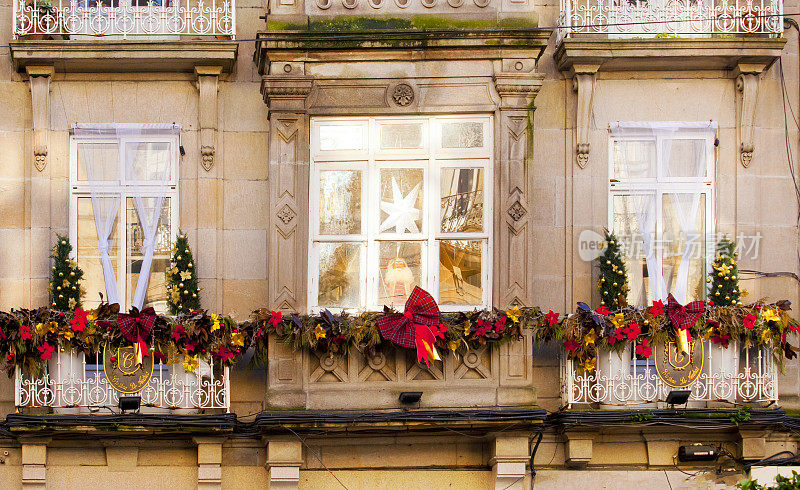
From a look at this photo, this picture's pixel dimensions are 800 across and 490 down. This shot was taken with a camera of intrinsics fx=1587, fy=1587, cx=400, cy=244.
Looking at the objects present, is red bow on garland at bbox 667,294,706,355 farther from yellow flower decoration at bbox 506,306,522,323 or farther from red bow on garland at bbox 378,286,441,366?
red bow on garland at bbox 378,286,441,366

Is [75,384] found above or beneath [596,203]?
beneath

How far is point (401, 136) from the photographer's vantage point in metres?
19.2

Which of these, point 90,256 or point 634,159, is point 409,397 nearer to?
point 634,159

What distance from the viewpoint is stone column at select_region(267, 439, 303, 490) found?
1858 centimetres

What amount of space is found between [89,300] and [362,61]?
4471mm

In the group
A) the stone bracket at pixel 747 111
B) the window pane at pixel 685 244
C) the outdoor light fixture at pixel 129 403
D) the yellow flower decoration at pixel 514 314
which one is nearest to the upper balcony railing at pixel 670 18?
the stone bracket at pixel 747 111

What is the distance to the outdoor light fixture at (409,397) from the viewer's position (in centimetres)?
1842

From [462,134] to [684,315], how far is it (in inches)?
135

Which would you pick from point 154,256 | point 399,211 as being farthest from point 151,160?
point 399,211

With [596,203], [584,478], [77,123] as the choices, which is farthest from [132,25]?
[584,478]

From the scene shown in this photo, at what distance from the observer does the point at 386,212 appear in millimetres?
19125

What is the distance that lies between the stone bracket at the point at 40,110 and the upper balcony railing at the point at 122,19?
0.50 metres

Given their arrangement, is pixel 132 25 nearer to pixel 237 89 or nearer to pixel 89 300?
pixel 237 89

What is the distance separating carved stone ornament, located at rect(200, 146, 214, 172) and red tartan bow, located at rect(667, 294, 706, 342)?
5864mm
